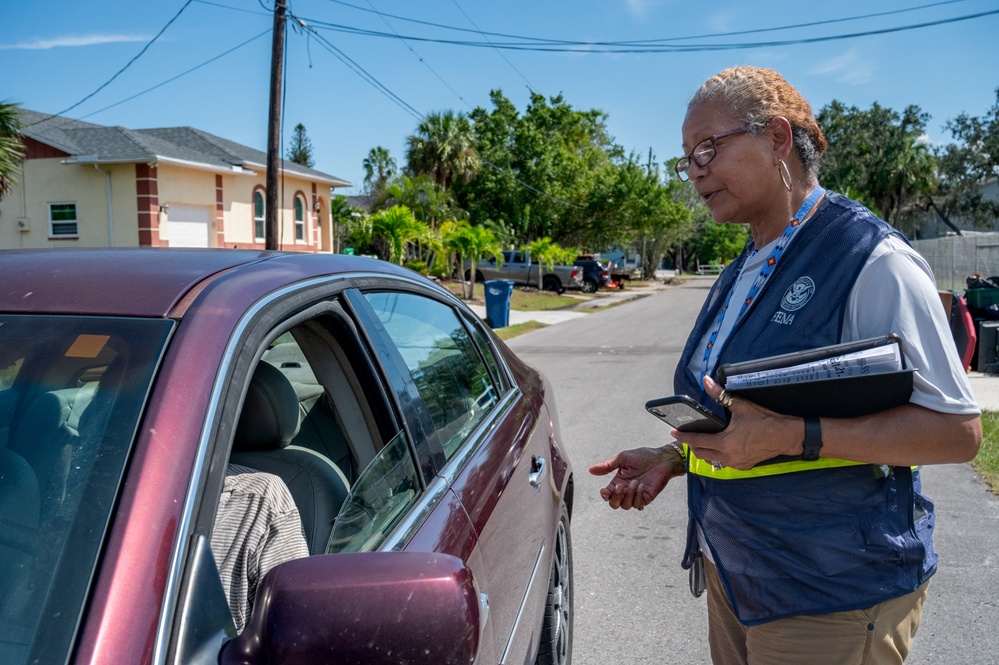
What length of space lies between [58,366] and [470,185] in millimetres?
42888

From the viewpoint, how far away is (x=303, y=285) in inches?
74.3

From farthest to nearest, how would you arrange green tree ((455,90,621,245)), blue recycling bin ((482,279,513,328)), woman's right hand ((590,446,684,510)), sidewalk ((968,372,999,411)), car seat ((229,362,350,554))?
green tree ((455,90,621,245)), blue recycling bin ((482,279,513,328)), sidewalk ((968,372,999,411)), woman's right hand ((590,446,684,510)), car seat ((229,362,350,554))

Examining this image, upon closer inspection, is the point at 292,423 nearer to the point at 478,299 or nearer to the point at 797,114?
the point at 797,114

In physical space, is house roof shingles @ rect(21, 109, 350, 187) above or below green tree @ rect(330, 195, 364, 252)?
above

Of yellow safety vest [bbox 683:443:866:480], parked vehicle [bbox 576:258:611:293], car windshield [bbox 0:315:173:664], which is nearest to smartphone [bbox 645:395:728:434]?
yellow safety vest [bbox 683:443:866:480]

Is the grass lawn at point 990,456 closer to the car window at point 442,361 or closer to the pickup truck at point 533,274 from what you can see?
the car window at point 442,361

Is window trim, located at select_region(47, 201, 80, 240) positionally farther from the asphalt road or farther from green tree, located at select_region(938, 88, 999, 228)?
green tree, located at select_region(938, 88, 999, 228)

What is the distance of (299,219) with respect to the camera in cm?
2980

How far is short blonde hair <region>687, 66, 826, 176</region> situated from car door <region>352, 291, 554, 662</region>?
107cm

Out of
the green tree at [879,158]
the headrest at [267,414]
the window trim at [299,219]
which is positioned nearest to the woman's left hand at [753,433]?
the headrest at [267,414]

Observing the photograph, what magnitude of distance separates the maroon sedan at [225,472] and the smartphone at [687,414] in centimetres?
58

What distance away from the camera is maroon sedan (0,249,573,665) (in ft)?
3.87

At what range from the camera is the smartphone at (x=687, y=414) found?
66.4 inches

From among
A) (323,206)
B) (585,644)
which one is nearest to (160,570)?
(585,644)
